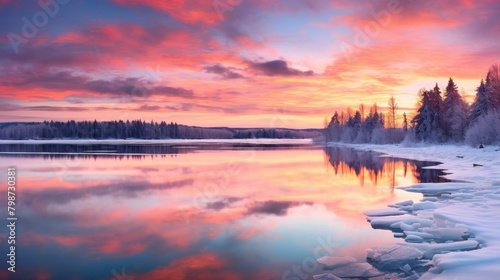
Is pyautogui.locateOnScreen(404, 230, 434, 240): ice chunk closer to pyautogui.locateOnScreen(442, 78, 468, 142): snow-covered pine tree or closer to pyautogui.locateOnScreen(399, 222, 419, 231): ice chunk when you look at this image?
pyautogui.locateOnScreen(399, 222, 419, 231): ice chunk

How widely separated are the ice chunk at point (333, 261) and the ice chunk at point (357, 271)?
0.13 meters

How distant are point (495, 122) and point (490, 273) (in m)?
46.5

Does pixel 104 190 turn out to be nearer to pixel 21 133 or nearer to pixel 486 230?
pixel 486 230

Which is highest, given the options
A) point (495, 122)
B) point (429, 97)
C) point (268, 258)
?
point (429, 97)

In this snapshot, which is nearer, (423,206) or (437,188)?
(423,206)

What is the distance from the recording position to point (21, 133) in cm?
17575

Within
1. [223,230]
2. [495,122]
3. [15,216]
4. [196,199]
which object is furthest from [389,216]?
[495,122]

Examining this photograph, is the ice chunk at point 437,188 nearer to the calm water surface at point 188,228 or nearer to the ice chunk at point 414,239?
the calm water surface at point 188,228

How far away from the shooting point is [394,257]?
855cm

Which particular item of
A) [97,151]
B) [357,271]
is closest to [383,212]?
[357,271]

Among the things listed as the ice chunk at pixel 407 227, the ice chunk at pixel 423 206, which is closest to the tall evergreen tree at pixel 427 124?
the ice chunk at pixel 423 206

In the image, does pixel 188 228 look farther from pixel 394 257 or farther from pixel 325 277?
pixel 394 257

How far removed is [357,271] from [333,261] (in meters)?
0.70

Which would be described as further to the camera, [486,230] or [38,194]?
[38,194]
